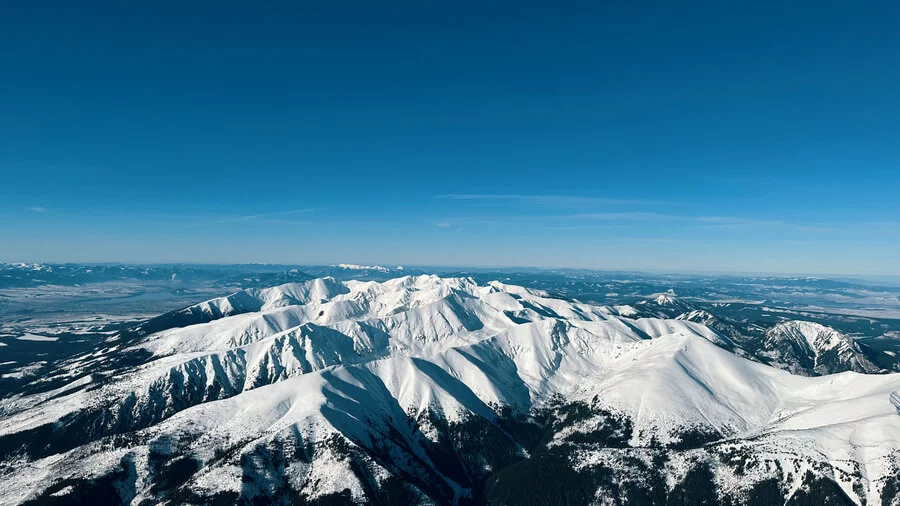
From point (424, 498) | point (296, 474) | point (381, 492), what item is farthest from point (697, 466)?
point (296, 474)

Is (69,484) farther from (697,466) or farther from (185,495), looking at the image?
(697,466)

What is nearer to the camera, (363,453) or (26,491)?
(26,491)

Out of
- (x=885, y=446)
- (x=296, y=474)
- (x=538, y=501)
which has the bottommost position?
(x=538, y=501)

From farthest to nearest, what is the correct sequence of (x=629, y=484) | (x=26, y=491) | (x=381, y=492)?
(x=629, y=484), (x=381, y=492), (x=26, y=491)

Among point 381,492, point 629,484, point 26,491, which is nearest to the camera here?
point 26,491

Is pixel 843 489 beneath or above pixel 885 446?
beneath

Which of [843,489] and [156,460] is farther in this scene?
[156,460]

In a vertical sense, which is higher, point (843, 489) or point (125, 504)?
point (843, 489)

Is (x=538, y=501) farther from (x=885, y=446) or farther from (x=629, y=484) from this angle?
(x=885, y=446)

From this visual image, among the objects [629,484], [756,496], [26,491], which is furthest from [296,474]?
[756,496]
